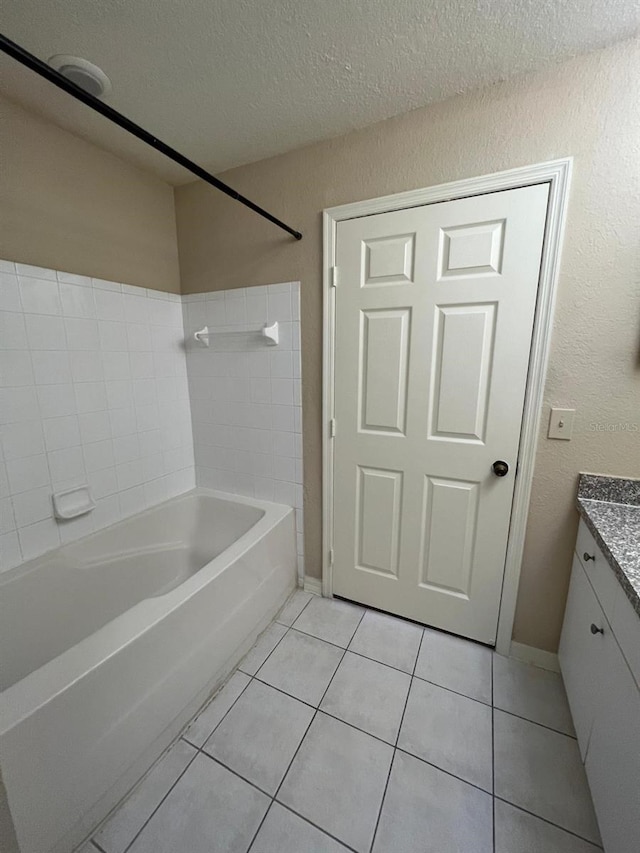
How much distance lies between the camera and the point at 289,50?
108cm

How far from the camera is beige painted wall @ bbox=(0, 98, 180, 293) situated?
51.4 inches

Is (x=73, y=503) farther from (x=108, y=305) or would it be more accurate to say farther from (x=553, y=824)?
(x=553, y=824)

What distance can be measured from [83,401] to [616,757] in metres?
2.25

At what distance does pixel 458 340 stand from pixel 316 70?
3.58 feet

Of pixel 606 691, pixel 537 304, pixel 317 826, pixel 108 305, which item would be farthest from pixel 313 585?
pixel 108 305

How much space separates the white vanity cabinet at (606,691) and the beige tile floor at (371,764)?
0.18m

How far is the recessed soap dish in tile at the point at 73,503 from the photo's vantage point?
1.50m

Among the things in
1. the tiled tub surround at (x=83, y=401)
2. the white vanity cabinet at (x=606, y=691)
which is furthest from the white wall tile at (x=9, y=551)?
the white vanity cabinet at (x=606, y=691)

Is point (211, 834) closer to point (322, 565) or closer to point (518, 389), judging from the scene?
point (322, 565)

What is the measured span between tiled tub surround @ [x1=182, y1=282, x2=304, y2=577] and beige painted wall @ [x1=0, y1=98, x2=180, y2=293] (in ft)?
1.17

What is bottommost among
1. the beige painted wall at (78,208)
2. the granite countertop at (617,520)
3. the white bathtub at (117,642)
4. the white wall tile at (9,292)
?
the white bathtub at (117,642)

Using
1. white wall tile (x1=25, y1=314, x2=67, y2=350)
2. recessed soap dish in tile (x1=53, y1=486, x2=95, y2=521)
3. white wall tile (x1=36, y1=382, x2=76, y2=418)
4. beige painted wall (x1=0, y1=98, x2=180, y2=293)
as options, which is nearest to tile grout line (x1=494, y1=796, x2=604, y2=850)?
recessed soap dish in tile (x1=53, y1=486, x2=95, y2=521)

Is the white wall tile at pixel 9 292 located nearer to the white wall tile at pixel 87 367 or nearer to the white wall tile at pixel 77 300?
the white wall tile at pixel 77 300

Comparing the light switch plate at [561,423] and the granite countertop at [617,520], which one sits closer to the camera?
the granite countertop at [617,520]
